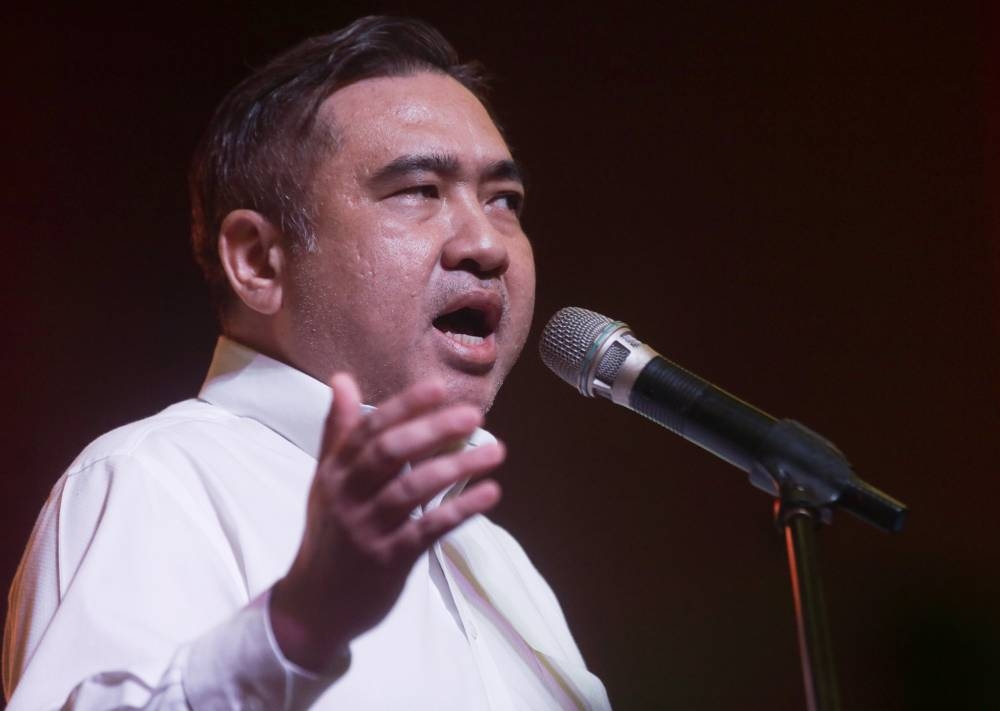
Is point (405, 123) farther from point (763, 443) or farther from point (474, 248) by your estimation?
point (763, 443)

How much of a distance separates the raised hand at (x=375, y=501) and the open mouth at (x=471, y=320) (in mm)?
663

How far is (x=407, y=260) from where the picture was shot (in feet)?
4.82

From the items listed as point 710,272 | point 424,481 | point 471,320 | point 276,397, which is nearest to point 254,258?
point 276,397

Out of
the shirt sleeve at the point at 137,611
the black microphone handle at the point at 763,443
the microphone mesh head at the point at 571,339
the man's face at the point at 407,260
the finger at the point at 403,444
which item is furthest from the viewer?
the man's face at the point at 407,260

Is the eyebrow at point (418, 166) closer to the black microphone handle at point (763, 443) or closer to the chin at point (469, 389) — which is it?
the chin at point (469, 389)

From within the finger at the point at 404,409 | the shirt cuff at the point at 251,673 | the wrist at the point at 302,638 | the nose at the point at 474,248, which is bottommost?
the shirt cuff at the point at 251,673

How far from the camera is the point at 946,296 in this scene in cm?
238

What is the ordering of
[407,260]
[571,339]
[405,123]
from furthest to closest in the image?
[405,123] < [407,260] < [571,339]

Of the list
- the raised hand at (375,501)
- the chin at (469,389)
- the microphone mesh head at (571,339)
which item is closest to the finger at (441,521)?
the raised hand at (375,501)

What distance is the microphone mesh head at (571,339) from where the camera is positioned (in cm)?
124

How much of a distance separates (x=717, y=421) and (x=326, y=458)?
44cm

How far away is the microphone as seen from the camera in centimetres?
101

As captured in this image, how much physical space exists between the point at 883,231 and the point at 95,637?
194cm

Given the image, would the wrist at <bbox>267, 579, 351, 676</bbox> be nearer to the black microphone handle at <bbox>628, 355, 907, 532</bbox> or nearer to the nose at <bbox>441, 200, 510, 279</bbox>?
the black microphone handle at <bbox>628, 355, 907, 532</bbox>
